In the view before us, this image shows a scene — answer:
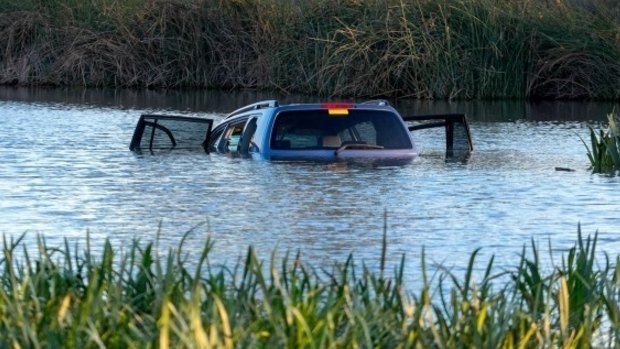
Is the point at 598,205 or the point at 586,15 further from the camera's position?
the point at 586,15

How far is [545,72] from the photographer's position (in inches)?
1324

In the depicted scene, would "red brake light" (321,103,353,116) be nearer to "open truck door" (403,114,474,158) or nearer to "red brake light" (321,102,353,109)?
"red brake light" (321,102,353,109)

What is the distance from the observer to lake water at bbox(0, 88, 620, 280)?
1162 cm

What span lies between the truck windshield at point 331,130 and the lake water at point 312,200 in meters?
0.29

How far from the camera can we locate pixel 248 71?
116ft

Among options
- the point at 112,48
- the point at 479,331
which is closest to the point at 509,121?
the point at 112,48

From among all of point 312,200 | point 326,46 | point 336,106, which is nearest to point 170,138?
point 336,106

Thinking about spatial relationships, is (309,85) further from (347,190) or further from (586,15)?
(347,190)

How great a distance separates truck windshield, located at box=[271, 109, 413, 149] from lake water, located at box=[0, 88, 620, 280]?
287 millimetres

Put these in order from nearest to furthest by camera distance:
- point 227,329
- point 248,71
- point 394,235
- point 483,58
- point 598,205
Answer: point 227,329 → point 394,235 → point 598,205 → point 483,58 → point 248,71

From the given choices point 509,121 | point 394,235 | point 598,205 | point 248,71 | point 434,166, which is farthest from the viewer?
point 248,71

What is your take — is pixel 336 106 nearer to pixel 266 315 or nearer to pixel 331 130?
pixel 331 130

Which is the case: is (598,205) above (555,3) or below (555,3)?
below

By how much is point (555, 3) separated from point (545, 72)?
1.96 meters
